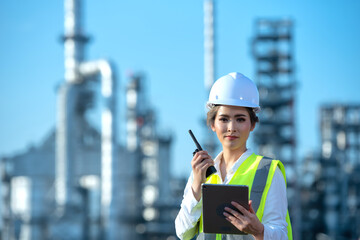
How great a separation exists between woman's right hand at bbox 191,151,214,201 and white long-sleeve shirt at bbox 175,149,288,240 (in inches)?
1.9

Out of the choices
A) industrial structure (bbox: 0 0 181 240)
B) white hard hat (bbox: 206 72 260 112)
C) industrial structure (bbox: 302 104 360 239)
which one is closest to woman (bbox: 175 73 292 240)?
white hard hat (bbox: 206 72 260 112)

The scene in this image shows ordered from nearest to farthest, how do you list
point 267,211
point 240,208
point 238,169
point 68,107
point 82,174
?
point 240,208 → point 267,211 → point 238,169 → point 68,107 → point 82,174

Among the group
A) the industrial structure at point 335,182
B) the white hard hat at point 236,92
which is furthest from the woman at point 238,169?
the industrial structure at point 335,182

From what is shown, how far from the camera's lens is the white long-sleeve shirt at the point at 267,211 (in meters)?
2.64

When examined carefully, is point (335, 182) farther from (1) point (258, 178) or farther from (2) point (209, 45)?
(1) point (258, 178)

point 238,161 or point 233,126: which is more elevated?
point 233,126

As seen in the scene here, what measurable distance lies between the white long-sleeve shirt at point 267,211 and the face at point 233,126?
7cm

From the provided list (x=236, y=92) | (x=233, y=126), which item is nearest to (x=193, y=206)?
(x=233, y=126)

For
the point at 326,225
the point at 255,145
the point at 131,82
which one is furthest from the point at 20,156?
the point at 326,225

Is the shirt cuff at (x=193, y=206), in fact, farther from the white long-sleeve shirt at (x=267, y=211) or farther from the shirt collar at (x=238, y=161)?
the shirt collar at (x=238, y=161)

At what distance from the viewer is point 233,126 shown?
2.89m

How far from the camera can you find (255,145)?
32562 mm

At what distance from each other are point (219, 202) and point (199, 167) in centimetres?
26

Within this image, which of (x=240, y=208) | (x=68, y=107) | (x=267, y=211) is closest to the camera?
(x=240, y=208)
